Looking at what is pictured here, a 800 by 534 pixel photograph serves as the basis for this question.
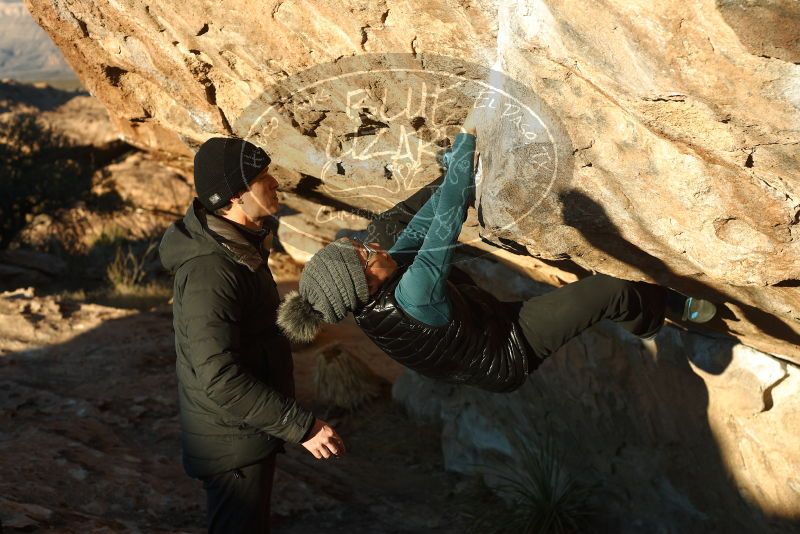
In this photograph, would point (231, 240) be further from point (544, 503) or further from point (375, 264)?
point (544, 503)

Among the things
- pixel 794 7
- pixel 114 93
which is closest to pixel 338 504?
pixel 114 93

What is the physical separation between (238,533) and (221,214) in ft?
3.73

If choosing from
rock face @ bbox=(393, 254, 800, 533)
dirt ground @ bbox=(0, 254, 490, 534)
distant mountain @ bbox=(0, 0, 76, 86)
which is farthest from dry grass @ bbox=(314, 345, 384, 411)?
distant mountain @ bbox=(0, 0, 76, 86)

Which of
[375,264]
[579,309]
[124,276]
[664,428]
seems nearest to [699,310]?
[579,309]

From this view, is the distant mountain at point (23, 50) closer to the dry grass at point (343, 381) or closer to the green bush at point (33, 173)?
the green bush at point (33, 173)

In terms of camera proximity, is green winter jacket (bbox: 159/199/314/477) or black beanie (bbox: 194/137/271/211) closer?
green winter jacket (bbox: 159/199/314/477)

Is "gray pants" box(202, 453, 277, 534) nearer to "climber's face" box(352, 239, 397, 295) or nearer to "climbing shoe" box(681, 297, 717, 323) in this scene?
"climber's face" box(352, 239, 397, 295)

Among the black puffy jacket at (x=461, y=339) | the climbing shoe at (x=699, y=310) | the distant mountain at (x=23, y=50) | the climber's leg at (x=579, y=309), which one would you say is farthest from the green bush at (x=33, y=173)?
the distant mountain at (x=23, y=50)

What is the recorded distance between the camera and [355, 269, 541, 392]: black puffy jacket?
9.45 ft

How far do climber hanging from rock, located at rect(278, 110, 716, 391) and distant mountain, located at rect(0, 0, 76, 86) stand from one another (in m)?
82.4

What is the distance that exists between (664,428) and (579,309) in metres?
1.24

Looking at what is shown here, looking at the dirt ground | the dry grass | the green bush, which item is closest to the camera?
the dirt ground

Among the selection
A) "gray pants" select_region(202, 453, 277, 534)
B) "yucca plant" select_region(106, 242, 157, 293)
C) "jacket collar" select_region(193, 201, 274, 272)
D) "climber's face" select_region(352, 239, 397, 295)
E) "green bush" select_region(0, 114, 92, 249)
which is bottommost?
"green bush" select_region(0, 114, 92, 249)

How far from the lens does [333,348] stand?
682cm
